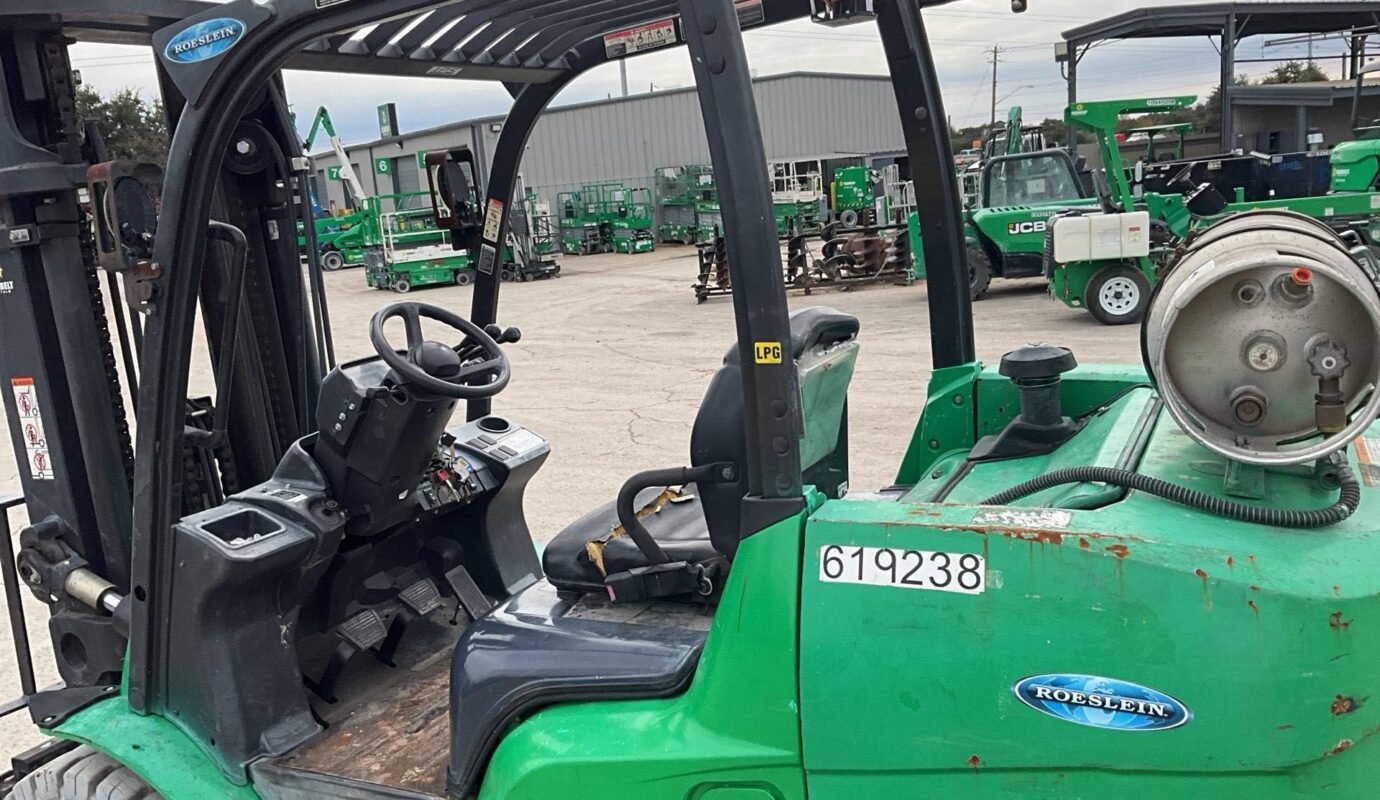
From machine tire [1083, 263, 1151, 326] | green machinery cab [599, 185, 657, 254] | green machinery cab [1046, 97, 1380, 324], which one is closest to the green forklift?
green machinery cab [1046, 97, 1380, 324]

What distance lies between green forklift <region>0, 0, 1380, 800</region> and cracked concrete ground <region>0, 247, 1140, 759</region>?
1.95 meters

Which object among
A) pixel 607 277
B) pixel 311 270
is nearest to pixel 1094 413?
pixel 311 270

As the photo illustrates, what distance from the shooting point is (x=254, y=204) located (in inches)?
141

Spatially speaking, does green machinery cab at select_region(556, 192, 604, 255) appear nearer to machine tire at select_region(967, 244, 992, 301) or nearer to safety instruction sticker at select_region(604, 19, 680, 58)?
machine tire at select_region(967, 244, 992, 301)

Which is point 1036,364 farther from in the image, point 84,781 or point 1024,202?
point 1024,202

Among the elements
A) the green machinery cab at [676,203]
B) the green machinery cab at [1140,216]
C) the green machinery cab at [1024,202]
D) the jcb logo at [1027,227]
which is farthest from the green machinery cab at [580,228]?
the green machinery cab at [1140,216]

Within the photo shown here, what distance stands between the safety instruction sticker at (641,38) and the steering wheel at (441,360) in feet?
3.37

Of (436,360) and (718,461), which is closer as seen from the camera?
(718,461)

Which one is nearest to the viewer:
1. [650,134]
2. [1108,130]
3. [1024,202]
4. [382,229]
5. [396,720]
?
[396,720]

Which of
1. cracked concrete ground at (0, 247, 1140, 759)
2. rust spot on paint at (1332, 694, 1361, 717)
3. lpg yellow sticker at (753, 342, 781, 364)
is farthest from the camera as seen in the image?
cracked concrete ground at (0, 247, 1140, 759)

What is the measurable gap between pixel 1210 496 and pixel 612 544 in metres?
1.33

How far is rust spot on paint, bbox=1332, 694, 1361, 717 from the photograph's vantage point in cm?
172

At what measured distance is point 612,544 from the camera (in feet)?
8.70

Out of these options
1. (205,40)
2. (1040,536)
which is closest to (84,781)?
(205,40)
